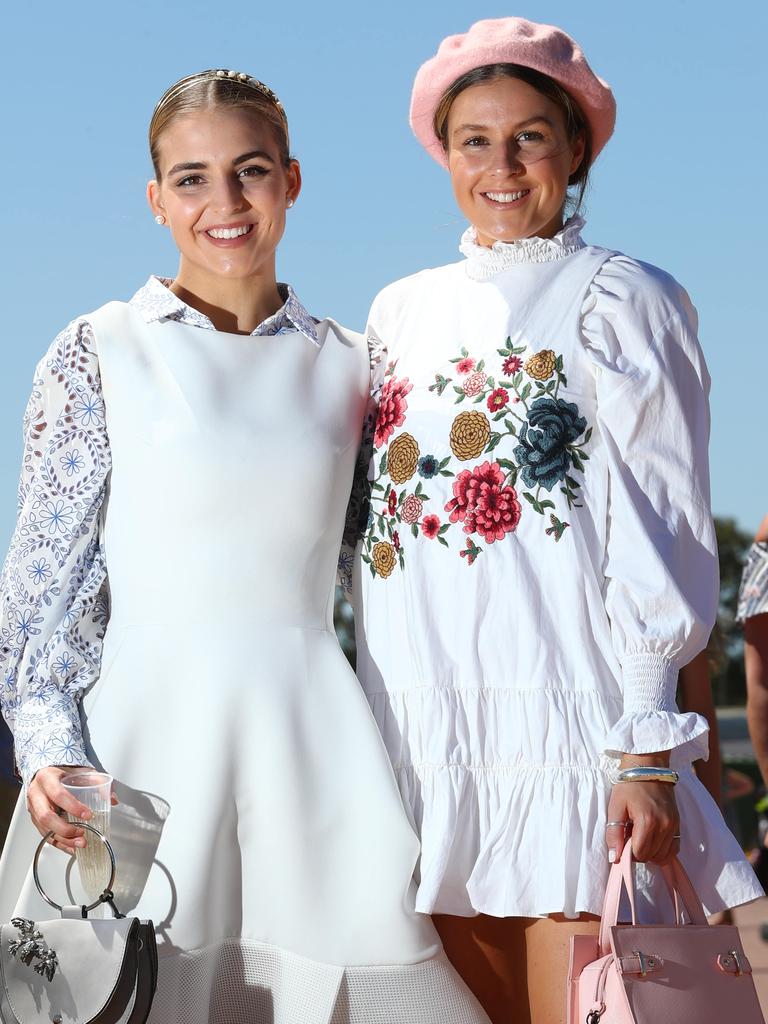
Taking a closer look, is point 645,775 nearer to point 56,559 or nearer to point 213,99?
point 56,559

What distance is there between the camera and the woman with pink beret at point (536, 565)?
2.75 metres

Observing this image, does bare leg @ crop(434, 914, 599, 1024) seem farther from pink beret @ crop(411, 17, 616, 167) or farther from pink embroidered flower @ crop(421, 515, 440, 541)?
pink beret @ crop(411, 17, 616, 167)

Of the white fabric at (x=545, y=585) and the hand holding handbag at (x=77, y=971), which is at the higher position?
the white fabric at (x=545, y=585)

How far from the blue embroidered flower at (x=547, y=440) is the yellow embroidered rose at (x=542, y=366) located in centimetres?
5

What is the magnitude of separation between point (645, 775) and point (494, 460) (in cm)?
68

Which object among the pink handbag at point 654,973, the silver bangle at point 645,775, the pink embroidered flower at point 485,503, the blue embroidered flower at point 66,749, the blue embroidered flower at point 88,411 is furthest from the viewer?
the blue embroidered flower at point 88,411

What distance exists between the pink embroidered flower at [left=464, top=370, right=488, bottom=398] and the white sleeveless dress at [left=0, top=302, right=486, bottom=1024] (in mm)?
289

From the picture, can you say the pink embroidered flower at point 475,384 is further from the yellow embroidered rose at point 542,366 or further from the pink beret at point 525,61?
the pink beret at point 525,61

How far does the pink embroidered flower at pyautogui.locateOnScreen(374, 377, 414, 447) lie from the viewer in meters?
3.11

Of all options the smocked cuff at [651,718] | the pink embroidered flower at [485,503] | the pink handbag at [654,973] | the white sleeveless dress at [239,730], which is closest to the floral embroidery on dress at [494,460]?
the pink embroidered flower at [485,503]

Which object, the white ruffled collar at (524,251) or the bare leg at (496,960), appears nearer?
the bare leg at (496,960)

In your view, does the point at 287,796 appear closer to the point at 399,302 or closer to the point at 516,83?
the point at 399,302

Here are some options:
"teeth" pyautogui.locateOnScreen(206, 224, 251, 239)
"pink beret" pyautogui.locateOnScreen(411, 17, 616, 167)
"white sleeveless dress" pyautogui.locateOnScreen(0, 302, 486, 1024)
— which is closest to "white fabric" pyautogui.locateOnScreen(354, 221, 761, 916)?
"white sleeveless dress" pyautogui.locateOnScreen(0, 302, 486, 1024)

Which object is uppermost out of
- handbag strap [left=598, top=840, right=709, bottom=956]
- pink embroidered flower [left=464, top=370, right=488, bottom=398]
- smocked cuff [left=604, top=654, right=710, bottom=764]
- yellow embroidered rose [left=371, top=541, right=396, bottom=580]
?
pink embroidered flower [left=464, top=370, right=488, bottom=398]
